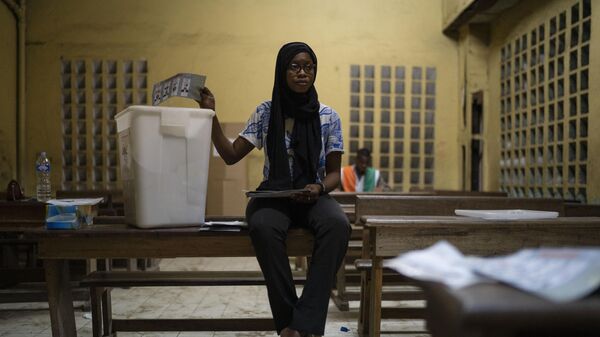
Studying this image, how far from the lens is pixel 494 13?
226 inches

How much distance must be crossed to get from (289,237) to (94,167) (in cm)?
492

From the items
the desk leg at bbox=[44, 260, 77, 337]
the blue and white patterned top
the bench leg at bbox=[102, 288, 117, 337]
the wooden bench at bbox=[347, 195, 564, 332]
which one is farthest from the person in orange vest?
the desk leg at bbox=[44, 260, 77, 337]

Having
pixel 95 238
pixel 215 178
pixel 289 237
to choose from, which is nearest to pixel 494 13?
pixel 215 178

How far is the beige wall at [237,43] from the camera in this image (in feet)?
20.5

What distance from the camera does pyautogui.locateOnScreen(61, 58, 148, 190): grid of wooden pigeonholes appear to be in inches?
246

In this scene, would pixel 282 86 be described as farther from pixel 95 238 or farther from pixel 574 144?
pixel 574 144

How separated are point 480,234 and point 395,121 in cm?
456

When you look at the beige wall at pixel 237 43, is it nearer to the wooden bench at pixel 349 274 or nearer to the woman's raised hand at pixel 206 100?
the wooden bench at pixel 349 274

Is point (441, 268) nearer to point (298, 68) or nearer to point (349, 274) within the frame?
point (298, 68)

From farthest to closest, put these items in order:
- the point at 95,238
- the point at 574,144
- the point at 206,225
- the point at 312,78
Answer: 1. the point at 574,144
2. the point at 312,78
3. the point at 206,225
4. the point at 95,238

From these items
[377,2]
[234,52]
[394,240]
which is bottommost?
[394,240]

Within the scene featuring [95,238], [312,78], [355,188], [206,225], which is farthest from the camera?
[355,188]

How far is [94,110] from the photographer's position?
627 centimetres

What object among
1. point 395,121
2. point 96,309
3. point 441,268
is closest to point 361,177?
point 395,121
